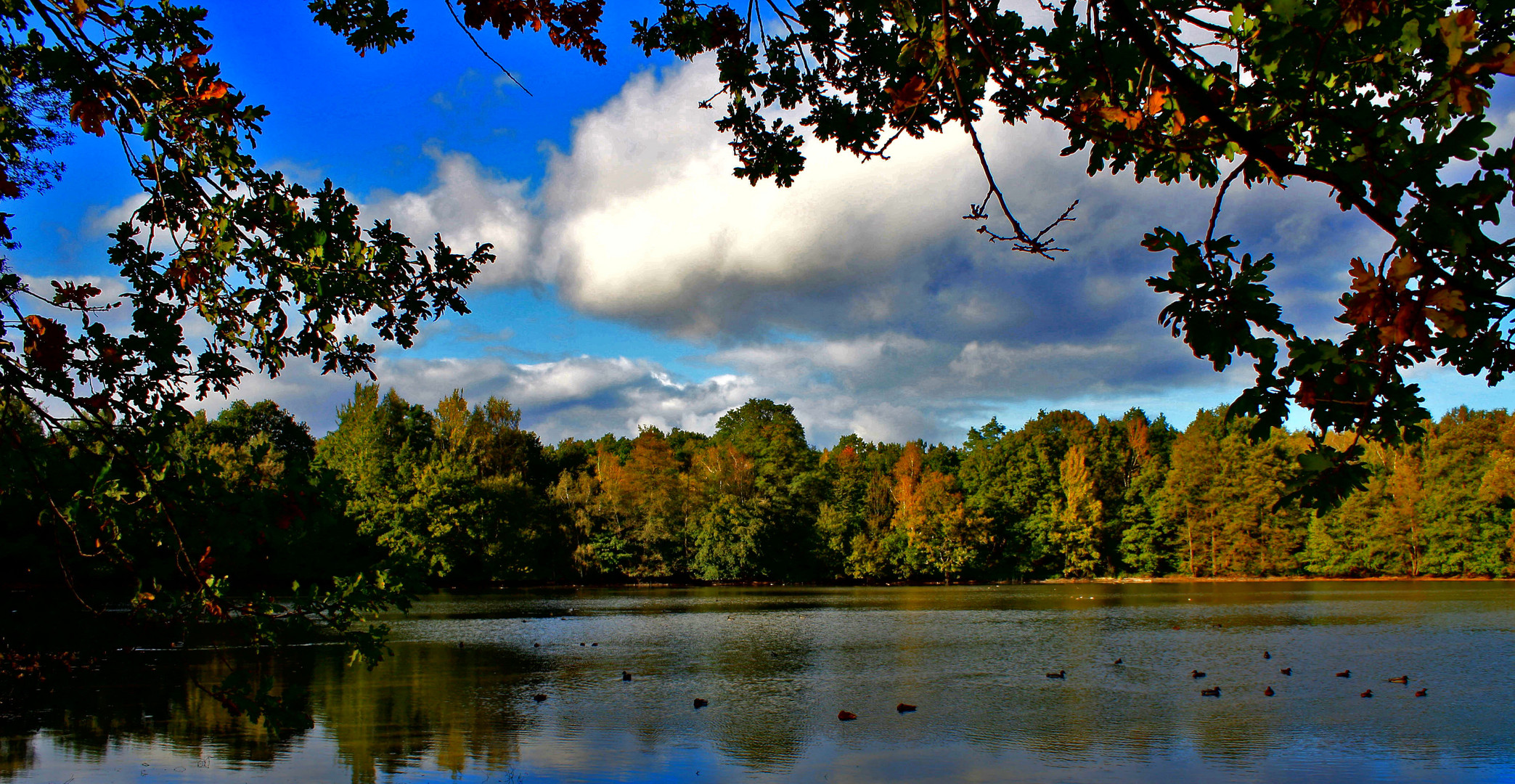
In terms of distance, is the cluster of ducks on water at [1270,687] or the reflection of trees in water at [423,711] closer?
the reflection of trees in water at [423,711]

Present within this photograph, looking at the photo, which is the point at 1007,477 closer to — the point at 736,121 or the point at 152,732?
the point at 152,732

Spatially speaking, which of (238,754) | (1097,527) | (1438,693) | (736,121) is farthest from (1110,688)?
(1097,527)

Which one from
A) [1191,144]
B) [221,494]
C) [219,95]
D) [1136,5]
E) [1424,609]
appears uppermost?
[219,95]

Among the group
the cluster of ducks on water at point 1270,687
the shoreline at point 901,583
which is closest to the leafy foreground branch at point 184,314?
the cluster of ducks on water at point 1270,687

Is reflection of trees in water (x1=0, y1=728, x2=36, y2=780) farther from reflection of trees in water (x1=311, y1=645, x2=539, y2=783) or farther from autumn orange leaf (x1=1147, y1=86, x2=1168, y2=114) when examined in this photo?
autumn orange leaf (x1=1147, y1=86, x2=1168, y2=114)

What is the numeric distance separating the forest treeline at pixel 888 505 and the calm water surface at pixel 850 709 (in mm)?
27890

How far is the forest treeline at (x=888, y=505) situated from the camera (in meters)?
56.0

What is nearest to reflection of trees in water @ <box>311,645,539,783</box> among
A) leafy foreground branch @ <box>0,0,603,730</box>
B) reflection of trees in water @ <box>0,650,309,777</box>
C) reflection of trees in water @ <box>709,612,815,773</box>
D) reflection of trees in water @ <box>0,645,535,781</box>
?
reflection of trees in water @ <box>0,645,535,781</box>

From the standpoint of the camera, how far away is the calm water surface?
39.1ft

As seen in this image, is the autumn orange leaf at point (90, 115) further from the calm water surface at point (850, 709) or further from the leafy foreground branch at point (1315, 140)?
the calm water surface at point (850, 709)

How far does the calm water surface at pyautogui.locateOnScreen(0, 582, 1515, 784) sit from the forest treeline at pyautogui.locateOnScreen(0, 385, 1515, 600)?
27.9m

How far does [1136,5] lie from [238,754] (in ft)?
46.2

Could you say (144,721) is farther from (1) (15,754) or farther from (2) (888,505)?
(2) (888,505)

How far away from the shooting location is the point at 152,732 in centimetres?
1413
